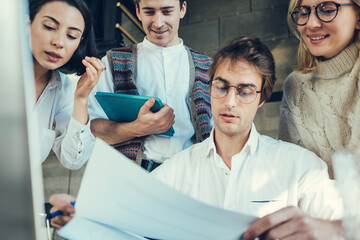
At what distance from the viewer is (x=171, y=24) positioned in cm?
122

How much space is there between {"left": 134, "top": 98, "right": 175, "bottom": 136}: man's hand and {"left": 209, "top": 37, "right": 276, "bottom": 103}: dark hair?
0.64 ft

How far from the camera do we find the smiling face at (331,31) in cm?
99

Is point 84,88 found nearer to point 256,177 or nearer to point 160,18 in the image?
point 160,18

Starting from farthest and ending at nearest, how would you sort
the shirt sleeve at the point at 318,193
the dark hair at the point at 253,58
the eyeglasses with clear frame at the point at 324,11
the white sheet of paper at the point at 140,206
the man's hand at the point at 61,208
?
the dark hair at the point at 253,58, the eyeglasses with clear frame at the point at 324,11, the shirt sleeve at the point at 318,193, the man's hand at the point at 61,208, the white sheet of paper at the point at 140,206

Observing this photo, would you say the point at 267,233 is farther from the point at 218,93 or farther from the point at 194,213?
the point at 218,93

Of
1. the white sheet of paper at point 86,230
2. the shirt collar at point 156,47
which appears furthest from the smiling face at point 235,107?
the white sheet of paper at point 86,230

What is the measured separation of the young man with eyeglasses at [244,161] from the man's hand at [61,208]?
0.46 m

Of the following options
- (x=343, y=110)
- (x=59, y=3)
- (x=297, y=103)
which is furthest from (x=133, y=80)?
(x=343, y=110)

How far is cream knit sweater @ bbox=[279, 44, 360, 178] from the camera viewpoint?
3.28ft

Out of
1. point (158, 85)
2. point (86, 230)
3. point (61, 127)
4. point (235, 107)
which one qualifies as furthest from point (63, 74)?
point (86, 230)

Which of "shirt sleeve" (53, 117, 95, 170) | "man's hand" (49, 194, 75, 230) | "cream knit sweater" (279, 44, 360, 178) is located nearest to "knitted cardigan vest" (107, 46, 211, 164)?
"shirt sleeve" (53, 117, 95, 170)

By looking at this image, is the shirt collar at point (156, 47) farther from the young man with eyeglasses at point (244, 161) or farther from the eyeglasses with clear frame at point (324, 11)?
the eyeglasses with clear frame at point (324, 11)

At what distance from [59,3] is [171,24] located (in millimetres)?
350

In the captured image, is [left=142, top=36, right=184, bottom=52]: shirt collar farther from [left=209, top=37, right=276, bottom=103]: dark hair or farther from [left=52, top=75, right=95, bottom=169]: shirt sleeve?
[left=52, top=75, right=95, bottom=169]: shirt sleeve
